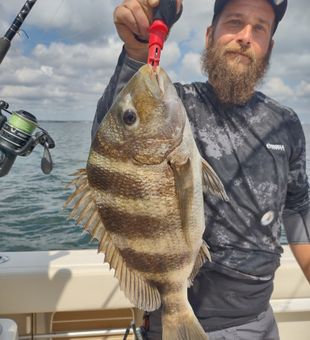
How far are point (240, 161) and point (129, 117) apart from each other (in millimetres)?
692

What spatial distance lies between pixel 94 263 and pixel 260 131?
1506 millimetres

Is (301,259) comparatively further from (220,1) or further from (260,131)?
(220,1)

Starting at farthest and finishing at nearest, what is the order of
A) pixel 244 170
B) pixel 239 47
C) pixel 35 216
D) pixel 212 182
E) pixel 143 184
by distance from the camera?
pixel 35 216 → pixel 239 47 → pixel 244 170 → pixel 212 182 → pixel 143 184

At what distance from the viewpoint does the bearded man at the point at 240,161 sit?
67.4 inches

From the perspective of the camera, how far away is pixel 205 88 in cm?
196

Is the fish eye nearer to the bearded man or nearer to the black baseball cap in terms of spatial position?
the bearded man

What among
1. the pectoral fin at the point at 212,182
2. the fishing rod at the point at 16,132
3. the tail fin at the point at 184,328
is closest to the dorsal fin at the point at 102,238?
the tail fin at the point at 184,328

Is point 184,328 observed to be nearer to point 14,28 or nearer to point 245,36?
point 245,36

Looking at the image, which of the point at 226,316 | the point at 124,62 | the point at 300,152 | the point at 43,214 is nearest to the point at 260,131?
the point at 300,152

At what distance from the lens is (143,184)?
1.24m

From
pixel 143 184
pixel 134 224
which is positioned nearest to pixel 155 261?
pixel 134 224

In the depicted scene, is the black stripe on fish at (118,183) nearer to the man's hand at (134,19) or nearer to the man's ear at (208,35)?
the man's hand at (134,19)

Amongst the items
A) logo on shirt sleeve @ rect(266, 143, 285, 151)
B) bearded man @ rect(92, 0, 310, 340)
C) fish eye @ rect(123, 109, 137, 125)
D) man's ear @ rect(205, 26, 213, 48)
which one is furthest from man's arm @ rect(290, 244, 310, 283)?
fish eye @ rect(123, 109, 137, 125)

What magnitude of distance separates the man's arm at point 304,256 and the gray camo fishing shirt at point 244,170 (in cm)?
31
